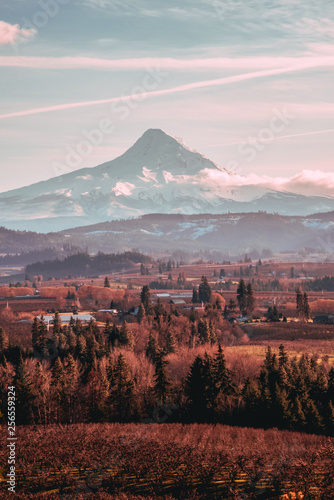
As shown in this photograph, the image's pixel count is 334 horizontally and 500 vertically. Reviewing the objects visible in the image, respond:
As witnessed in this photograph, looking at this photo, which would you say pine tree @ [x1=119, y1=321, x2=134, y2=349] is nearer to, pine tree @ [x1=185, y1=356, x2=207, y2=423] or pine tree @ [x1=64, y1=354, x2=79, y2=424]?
pine tree @ [x1=64, y1=354, x2=79, y2=424]

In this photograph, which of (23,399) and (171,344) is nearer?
(23,399)

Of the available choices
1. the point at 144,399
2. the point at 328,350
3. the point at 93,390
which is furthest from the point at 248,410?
the point at 328,350

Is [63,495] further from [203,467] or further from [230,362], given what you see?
[230,362]

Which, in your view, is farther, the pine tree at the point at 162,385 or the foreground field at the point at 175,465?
the pine tree at the point at 162,385

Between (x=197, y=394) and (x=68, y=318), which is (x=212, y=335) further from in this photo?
(x=197, y=394)

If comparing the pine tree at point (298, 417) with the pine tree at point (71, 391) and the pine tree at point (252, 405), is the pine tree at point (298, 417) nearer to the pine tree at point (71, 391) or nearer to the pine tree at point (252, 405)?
the pine tree at point (252, 405)

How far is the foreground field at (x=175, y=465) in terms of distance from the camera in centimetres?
5681

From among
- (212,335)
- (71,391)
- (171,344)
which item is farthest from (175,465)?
(212,335)

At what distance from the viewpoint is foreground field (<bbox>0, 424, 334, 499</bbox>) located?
5681cm

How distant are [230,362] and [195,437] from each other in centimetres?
3505

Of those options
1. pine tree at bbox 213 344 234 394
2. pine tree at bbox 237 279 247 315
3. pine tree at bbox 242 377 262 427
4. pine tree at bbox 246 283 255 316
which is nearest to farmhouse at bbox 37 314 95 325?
pine tree at bbox 237 279 247 315

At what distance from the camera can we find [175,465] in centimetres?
6094

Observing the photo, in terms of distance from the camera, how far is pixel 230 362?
109 metres

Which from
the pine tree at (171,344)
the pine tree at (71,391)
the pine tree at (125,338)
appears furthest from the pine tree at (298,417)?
the pine tree at (125,338)
